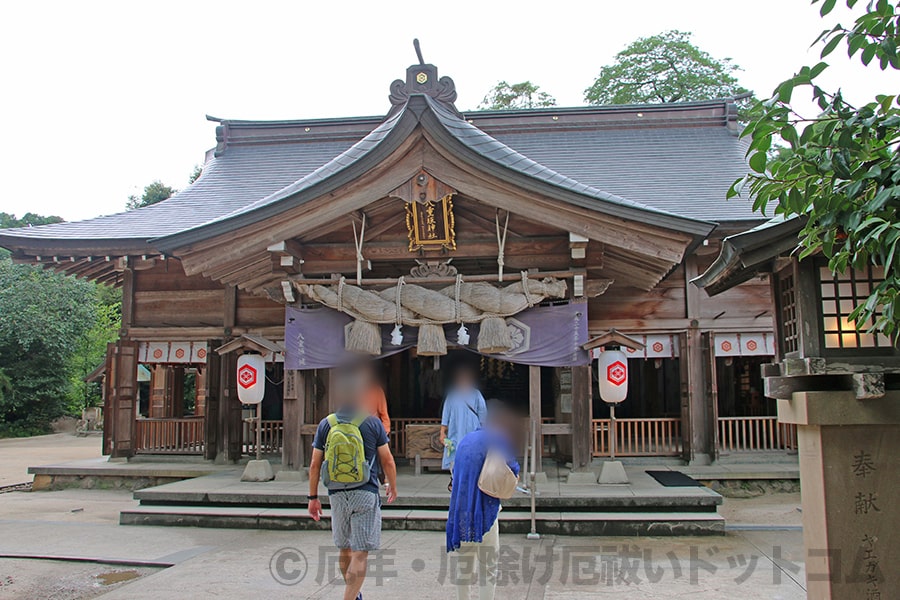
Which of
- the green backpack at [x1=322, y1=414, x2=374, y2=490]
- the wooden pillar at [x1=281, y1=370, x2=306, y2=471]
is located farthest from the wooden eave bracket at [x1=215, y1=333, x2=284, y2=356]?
the green backpack at [x1=322, y1=414, x2=374, y2=490]

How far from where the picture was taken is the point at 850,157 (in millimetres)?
3580

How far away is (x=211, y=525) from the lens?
8.76m

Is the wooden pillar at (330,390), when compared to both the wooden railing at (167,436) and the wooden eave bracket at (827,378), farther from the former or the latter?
the wooden eave bracket at (827,378)

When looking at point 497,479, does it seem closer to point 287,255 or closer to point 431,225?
point 431,225

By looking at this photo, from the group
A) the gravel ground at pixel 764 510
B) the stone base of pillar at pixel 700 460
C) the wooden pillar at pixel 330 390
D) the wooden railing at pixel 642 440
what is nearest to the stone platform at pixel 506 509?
the gravel ground at pixel 764 510

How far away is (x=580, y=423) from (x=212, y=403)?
713 cm

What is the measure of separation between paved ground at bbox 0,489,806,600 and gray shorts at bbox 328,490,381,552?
3.55ft

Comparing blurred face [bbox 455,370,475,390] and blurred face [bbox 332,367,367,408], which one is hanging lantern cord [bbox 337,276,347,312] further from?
blurred face [bbox 332,367,367,408]

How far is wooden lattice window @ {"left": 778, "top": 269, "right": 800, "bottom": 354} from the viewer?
17.9 feet

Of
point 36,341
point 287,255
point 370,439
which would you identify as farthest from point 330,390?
point 36,341

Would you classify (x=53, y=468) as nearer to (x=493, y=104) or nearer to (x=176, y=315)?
(x=176, y=315)

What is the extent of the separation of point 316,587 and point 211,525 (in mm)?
3293

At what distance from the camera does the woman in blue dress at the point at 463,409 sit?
7.44 metres

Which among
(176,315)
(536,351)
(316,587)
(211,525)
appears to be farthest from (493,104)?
(316,587)
